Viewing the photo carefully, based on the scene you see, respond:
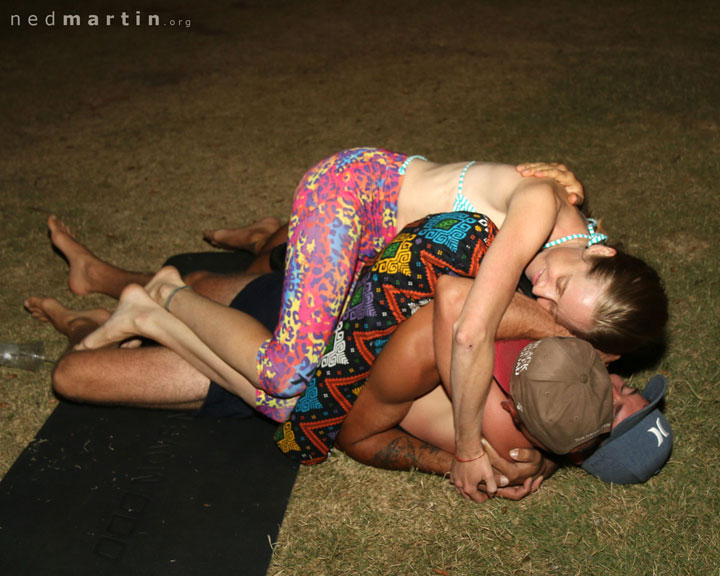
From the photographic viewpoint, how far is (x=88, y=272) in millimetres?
3057

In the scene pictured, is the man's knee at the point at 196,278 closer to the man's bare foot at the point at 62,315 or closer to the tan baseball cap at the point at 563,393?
the man's bare foot at the point at 62,315

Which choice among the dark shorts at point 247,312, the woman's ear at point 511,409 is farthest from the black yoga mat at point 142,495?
the woman's ear at point 511,409

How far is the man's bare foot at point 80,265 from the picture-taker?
305cm

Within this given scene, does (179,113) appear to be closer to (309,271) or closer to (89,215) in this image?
(89,215)

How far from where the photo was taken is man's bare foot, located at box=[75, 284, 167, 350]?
2.41m

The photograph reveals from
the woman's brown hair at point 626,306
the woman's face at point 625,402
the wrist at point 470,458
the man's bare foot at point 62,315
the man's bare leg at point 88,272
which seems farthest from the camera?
the man's bare leg at point 88,272

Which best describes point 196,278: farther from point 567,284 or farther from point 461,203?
point 567,284

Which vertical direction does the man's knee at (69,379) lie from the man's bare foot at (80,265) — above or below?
below

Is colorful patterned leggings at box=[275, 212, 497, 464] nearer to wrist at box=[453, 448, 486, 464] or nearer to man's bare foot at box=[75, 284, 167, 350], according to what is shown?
wrist at box=[453, 448, 486, 464]

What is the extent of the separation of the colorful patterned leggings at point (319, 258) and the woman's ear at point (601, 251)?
734 millimetres

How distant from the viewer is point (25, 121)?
4.79 m

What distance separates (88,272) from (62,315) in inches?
11.5

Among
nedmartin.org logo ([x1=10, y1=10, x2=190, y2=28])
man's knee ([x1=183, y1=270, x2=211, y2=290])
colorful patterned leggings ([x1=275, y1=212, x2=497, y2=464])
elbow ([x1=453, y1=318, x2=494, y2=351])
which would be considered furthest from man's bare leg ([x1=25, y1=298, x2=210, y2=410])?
nedmartin.org logo ([x1=10, y1=10, x2=190, y2=28])

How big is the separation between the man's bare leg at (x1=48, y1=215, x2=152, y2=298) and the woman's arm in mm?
1674
